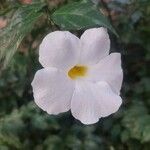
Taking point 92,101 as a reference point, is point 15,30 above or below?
above

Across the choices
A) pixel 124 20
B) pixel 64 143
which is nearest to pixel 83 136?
pixel 64 143

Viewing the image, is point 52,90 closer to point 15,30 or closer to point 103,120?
point 15,30

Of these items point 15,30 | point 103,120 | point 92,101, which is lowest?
point 103,120

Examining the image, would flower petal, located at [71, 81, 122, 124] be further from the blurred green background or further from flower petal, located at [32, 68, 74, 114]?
the blurred green background

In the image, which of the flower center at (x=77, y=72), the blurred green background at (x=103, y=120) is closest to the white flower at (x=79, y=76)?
the flower center at (x=77, y=72)

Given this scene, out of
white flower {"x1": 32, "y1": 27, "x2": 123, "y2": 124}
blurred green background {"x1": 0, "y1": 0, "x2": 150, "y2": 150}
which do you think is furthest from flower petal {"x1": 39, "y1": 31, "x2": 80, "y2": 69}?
blurred green background {"x1": 0, "y1": 0, "x2": 150, "y2": 150}

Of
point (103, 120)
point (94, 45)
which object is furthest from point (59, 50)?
point (103, 120)
